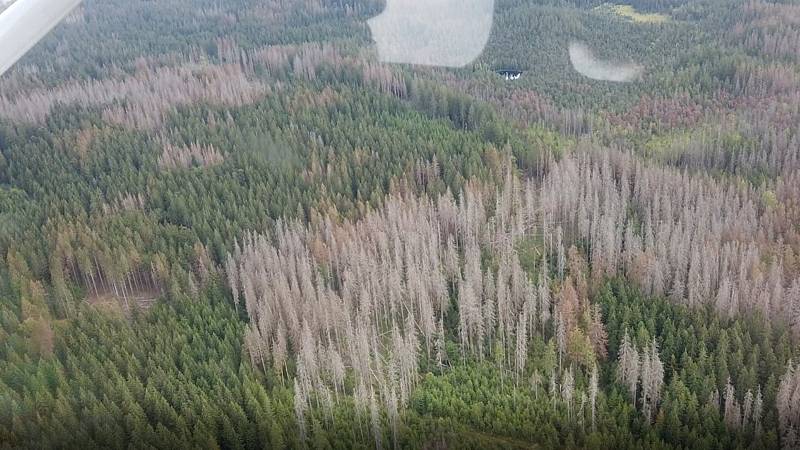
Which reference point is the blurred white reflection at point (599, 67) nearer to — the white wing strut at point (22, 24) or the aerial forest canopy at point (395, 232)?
the aerial forest canopy at point (395, 232)

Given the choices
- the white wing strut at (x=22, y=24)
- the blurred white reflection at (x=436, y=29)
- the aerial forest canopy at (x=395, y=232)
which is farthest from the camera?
the blurred white reflection at (x=436, y=29)

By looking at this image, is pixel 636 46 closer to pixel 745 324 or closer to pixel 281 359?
pixel 745 324

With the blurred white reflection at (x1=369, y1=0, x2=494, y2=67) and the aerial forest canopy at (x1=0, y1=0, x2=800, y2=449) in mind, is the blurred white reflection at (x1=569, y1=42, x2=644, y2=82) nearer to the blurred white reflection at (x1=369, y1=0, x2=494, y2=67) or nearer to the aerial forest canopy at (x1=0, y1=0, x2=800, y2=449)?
the aerial forest canopy at (x1=0, y1=0, x2=800, y2=449)

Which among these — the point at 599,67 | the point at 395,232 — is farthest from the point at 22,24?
the point at 599,67

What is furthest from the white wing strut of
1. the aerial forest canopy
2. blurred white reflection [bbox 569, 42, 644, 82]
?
blurred white reflection [bbox 569, 42, 644, 82]

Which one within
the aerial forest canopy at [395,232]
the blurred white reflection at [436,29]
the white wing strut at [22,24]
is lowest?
the aerial forest canopy at [395,232]

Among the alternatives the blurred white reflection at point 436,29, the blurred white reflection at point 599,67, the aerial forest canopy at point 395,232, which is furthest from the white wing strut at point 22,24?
the blurred white reflection at point 599,67
